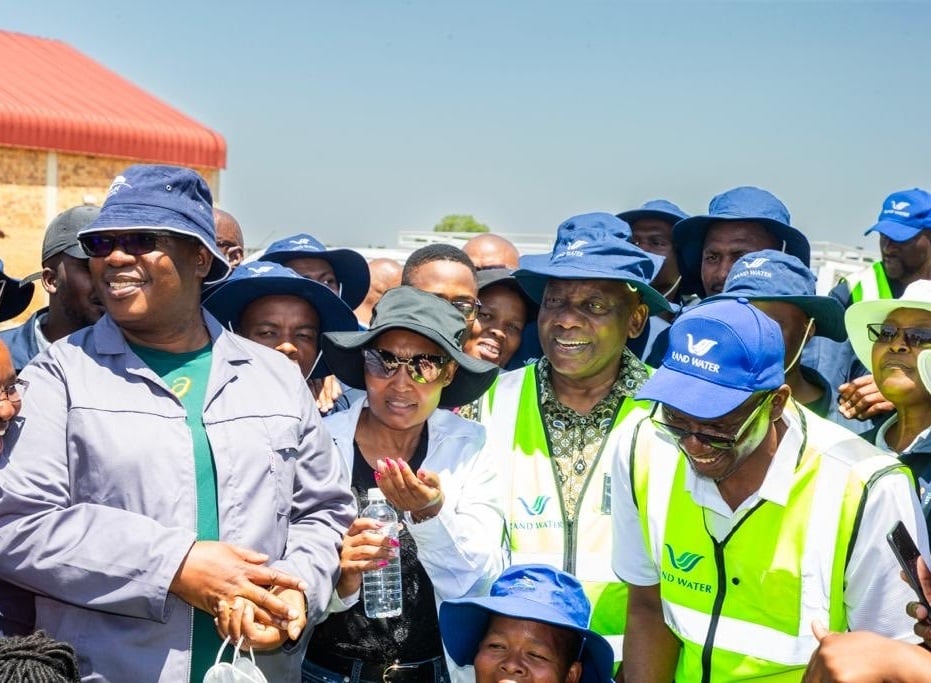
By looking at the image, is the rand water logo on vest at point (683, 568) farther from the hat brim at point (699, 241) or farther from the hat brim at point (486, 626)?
the hat brim at point (699, 241)

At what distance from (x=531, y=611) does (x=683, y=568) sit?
477 millimetres

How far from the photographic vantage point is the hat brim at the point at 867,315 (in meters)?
3.96

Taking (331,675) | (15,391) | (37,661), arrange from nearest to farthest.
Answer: (37,661)
(15,391)
(331,675)

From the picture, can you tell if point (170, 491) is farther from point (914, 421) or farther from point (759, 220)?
point (759, 220)

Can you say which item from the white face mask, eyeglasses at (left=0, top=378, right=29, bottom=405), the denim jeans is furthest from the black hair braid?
the denim jeans

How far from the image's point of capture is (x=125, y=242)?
10.7ft

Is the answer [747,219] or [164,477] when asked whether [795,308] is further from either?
[164,477]

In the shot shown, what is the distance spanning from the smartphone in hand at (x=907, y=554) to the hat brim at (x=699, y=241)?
2.54m

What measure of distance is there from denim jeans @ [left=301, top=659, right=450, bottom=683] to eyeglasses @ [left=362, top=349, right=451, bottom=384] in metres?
0.97

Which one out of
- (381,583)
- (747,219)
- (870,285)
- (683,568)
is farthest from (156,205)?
(870,285)

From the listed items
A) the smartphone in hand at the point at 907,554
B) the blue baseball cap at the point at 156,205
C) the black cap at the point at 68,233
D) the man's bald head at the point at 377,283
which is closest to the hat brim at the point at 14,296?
the black cap at the point at 68,233

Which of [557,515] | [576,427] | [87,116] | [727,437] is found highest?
[87,116]

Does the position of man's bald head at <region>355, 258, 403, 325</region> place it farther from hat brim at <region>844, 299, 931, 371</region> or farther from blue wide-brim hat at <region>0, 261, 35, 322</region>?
hat brim at <region>844, 299, 931, 371</region>

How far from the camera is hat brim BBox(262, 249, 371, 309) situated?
5527 millimetres
